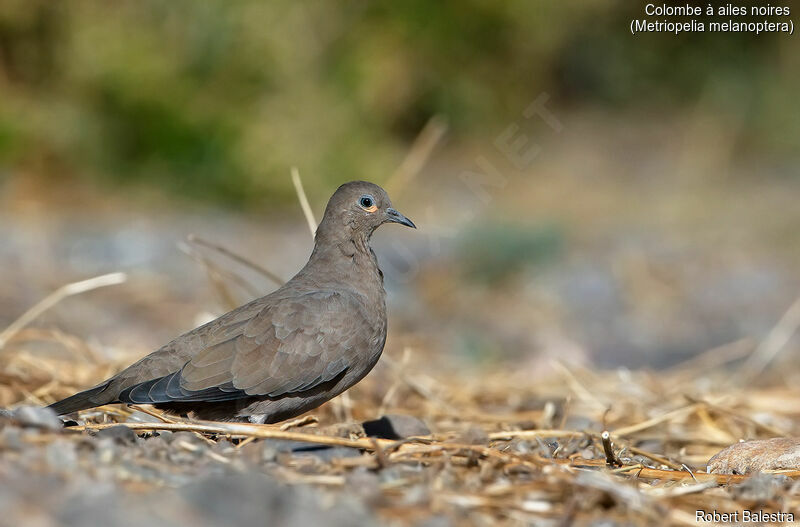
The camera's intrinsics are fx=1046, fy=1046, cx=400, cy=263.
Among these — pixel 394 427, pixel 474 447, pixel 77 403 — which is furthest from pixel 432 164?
pixel 474 447

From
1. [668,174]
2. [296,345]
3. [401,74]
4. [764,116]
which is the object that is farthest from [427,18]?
[296,345]

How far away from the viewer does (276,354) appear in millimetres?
3646

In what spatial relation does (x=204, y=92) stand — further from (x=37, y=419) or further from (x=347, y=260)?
(x=37, y=419)

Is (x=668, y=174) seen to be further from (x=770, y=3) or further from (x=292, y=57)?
(x=292, y=57)

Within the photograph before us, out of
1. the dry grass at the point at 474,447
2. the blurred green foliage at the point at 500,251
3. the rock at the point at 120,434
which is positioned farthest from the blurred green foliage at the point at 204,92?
the rock at the point at 120,434

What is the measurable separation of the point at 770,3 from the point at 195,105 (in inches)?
310

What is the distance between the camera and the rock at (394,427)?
367 centimetres

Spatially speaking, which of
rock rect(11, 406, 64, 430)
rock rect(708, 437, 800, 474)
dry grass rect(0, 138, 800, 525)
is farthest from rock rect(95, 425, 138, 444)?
rock rect(708, 437, 800, 474)

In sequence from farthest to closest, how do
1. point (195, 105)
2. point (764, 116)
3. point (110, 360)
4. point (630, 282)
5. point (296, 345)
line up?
point (764, 116), point (195, 105), point (630, 282), point (110, 360), point (296, 345)

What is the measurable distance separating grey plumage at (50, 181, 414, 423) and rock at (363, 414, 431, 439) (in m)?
0.17

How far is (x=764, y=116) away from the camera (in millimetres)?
13430

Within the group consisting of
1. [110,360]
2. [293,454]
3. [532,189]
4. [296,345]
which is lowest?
[293,454]

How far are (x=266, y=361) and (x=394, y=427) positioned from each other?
20.1 inches

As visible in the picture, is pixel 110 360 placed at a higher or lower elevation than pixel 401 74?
lower
